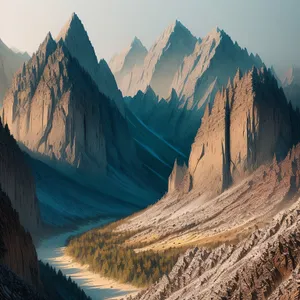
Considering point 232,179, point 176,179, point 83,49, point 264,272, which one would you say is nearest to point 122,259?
point 232,179

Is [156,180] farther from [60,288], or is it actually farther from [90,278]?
[60,288]

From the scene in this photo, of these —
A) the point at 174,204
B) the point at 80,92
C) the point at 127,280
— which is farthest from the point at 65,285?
the point at 80,92

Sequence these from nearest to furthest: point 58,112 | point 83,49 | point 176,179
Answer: point 176,179 < point 58,112 < point 83,49

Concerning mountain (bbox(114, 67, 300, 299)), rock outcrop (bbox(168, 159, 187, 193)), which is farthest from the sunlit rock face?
mountain (bbox(114, 67, 300, 299))

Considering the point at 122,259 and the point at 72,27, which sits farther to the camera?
the point at 72,27

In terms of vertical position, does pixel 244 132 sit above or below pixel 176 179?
above
